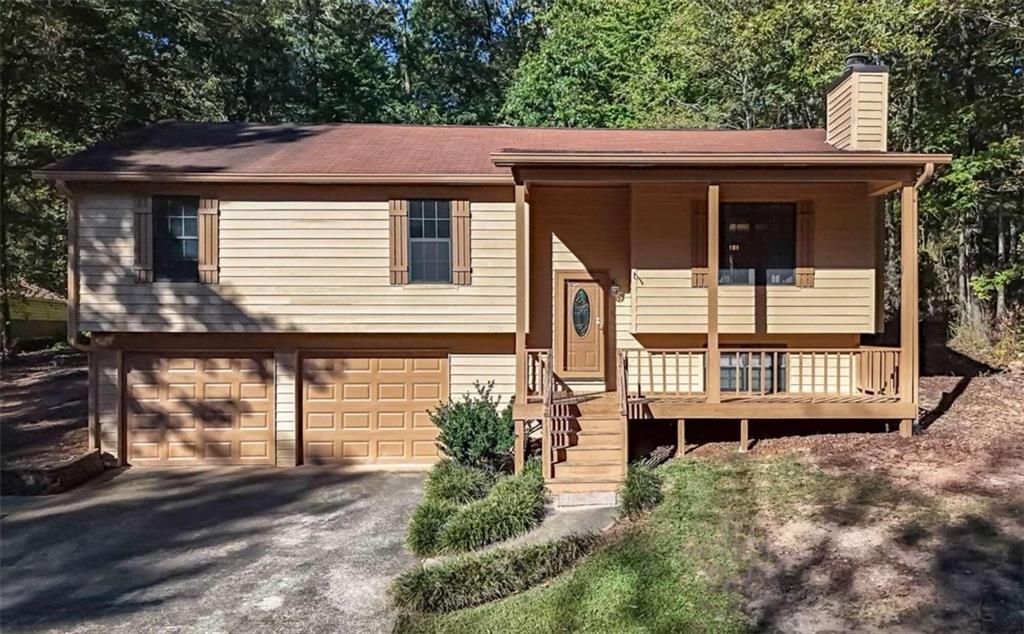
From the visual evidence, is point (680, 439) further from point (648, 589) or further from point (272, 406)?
point (272, 406)

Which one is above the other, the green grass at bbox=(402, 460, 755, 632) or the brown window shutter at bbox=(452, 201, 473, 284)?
the brown window shutter at bbox=(452, 201, 473, 284)

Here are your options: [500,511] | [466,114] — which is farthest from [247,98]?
[500,511]

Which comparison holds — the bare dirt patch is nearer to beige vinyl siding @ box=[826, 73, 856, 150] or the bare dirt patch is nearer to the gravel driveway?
the gravel driveway

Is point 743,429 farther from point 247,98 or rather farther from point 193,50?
point 247,98

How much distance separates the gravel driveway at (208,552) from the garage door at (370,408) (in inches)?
19.4

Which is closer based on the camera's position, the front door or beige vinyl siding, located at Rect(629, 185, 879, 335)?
beige vinyl siding, located at Rect(629, 185, 879, 335)

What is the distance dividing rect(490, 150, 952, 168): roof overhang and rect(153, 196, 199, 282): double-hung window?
15.8 feet

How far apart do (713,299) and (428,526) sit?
446 cm

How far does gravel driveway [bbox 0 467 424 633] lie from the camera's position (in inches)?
230

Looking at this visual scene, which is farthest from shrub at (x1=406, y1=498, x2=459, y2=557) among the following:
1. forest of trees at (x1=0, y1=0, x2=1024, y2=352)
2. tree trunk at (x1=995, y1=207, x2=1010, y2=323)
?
tree trunk at (x1=995, y1=207, x2=1010, y2=323)

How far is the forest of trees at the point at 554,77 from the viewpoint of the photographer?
1516 cm

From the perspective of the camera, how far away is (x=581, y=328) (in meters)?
10.9

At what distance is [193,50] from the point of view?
2070cm

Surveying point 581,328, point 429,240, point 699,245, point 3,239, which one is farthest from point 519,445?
point 3,239
